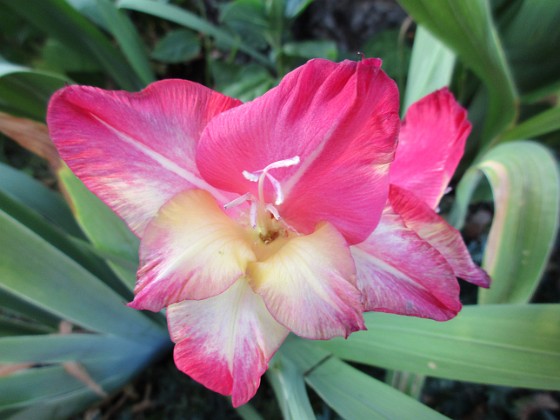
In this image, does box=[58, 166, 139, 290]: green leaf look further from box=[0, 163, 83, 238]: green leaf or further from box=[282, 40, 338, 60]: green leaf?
box=[282, 40, 338, 60]: green leaf

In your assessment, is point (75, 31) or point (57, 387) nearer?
point (57, 387)

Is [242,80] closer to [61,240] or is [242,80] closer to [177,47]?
[177,47]

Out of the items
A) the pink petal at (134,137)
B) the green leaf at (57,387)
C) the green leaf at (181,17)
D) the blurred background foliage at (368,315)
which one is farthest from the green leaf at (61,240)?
the green leaf at (181,17)

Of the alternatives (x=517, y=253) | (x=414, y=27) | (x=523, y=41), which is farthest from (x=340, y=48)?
(x=517, y=253)

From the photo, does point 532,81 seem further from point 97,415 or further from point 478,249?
point 97,415

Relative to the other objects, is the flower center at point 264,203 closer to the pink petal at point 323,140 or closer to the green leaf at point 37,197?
Result: the pink petal at point 323,140

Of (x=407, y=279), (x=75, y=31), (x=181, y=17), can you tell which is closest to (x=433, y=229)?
(x=407, y=279)
